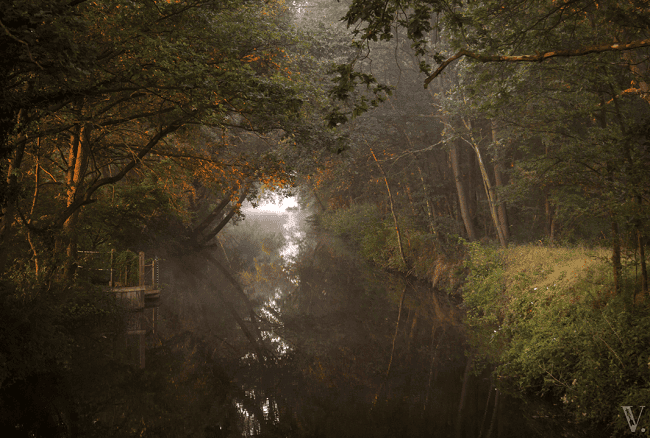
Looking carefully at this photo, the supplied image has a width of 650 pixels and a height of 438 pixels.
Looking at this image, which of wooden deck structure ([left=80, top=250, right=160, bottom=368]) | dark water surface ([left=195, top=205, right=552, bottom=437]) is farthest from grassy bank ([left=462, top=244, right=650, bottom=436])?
wooden deck structure ([left=80, top=250, right=160, bottom=368])

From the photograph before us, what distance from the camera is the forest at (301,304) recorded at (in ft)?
20.2

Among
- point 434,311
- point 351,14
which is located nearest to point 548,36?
point 351,14

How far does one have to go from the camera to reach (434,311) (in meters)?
14.0

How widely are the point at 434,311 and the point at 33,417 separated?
1084cm

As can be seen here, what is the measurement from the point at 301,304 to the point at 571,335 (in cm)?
1063

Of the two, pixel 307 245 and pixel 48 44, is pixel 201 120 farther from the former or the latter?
pixel 307 245

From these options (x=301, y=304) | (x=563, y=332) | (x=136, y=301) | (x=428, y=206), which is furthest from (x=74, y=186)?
(x=428, y=206)

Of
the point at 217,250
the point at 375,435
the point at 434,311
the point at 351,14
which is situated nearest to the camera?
the point at 351,14

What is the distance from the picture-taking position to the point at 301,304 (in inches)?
647

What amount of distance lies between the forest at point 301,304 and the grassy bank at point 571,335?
0.04 metres

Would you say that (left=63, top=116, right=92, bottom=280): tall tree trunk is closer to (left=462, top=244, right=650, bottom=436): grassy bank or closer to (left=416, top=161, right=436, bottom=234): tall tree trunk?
(left=462, top=244, right=650, bottom=436): grassy bank

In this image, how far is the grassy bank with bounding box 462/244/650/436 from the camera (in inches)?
232

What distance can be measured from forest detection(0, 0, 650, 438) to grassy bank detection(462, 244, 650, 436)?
4 cm

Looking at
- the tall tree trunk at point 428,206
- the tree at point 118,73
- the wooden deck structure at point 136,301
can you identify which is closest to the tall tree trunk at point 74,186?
the tree at point 118,73
